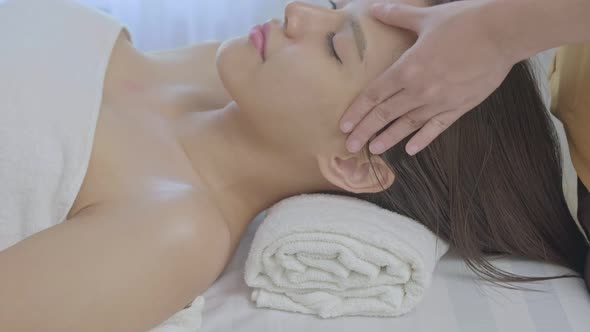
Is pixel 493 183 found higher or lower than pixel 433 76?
lower

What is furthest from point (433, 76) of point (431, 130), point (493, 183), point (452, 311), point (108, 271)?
point (108, 271)

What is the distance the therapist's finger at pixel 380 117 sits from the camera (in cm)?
108

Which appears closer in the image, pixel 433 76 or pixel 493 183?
pixel 433 76

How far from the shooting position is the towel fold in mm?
1165

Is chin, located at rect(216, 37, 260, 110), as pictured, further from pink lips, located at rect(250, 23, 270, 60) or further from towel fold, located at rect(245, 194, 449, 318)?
towel fold, located at rect(245, 194, 449, 318)

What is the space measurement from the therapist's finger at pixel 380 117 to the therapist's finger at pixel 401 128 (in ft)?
0.04

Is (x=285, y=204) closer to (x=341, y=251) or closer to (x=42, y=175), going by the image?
(x=341, y=251)

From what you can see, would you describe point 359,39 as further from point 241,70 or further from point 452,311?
point 452,311

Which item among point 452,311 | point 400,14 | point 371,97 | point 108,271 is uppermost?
point 400,14

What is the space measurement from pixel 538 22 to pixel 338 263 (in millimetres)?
481

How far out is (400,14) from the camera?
115 centimetres

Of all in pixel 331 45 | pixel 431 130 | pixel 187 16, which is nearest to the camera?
pixel 431 130

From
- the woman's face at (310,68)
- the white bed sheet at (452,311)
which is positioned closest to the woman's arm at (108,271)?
the white bed sheet at (452,311)

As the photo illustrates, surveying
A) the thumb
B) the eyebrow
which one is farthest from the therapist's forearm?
the eyebrow
